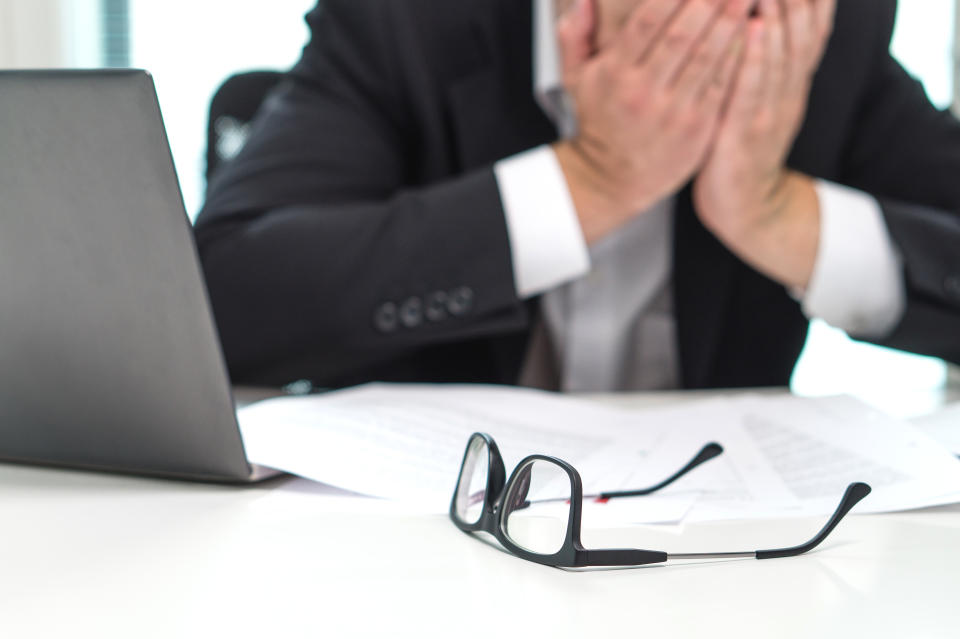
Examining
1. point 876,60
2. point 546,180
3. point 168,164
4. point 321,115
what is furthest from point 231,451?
point 876,60

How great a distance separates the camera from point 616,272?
106cm

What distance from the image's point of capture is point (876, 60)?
1062 millimetres

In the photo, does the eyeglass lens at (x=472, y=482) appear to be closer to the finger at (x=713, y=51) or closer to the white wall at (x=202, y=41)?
the finger at (x=713, y=51)

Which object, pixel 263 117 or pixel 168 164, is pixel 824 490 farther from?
pixel 263 117

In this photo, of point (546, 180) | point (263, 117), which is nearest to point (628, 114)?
point (546, 180)

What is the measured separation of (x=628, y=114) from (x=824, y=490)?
1.61ft

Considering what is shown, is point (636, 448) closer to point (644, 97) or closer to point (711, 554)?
point (711, 554)

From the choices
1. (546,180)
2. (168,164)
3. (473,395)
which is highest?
(168,164)

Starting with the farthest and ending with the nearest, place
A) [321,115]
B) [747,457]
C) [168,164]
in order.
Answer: [321,115] → [747,457] → [168,164]

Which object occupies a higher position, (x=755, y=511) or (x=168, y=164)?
(x=168, y=164)

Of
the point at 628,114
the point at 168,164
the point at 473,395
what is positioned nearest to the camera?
the point at 168,164

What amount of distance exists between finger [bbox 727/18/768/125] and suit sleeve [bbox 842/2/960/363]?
0.58 ft

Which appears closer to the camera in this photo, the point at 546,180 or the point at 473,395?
the point at 473,395

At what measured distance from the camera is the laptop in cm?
40
